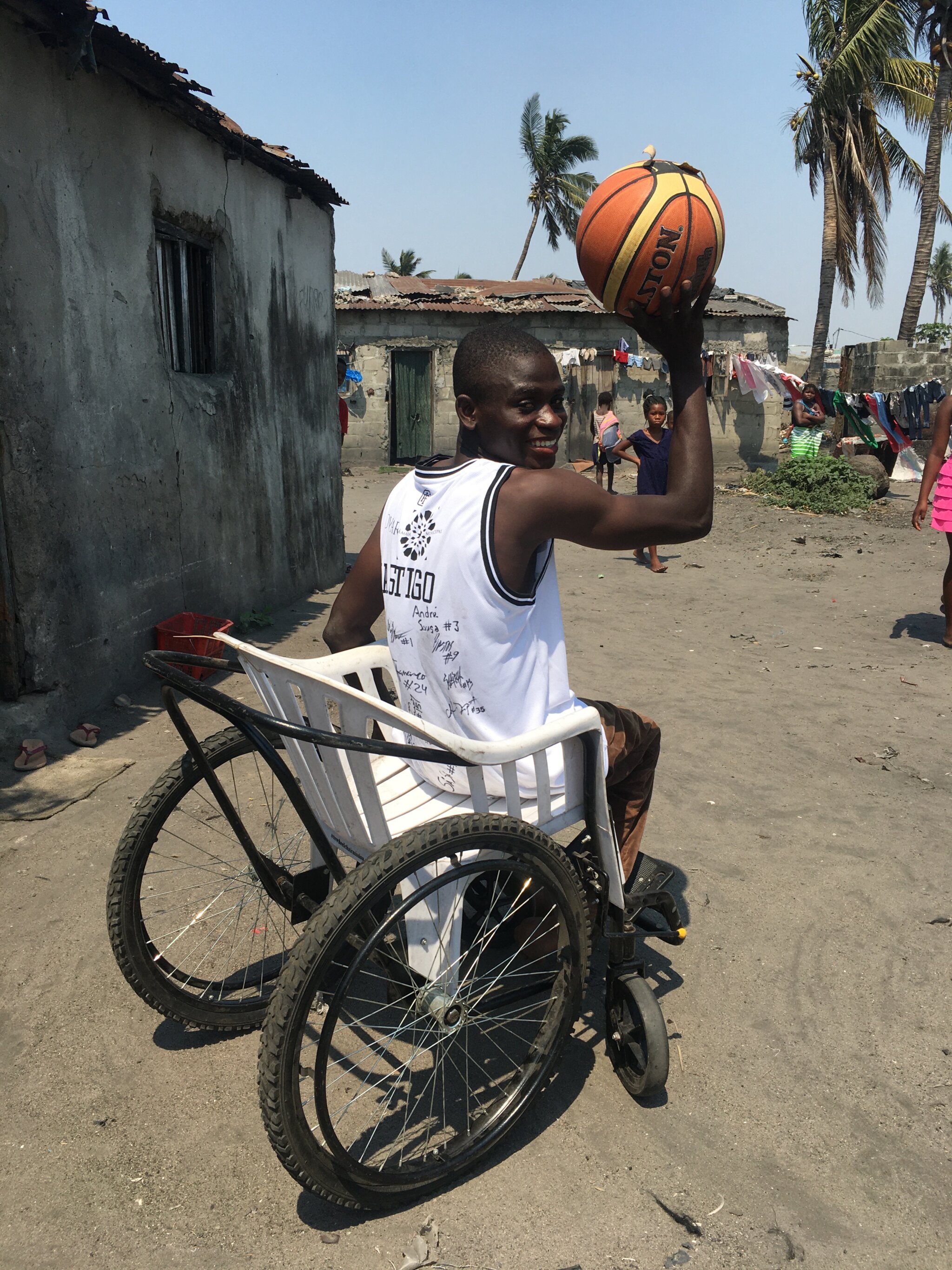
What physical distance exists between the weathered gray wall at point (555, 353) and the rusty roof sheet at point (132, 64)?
11.7m

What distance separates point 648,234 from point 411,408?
18.1 m

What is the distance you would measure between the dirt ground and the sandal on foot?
0.18 m

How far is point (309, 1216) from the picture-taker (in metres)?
2.12

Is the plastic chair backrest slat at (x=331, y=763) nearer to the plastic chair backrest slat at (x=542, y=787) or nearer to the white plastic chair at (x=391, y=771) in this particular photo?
the white plastic chair at (x=391, y=771)

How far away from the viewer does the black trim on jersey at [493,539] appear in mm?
2115

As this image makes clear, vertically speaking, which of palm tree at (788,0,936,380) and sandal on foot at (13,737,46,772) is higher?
palm tree at (788,0,936,380)

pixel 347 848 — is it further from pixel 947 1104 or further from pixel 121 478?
pixel 121 478

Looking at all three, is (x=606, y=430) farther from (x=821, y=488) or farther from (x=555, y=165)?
(x=555, y=165)

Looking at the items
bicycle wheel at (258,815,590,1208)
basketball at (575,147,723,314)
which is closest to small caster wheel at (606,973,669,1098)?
bicycle wheel at (258,815,590,1208)

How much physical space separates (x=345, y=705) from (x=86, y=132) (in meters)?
4.78

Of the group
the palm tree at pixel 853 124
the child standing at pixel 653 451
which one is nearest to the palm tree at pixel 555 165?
the palm tree at pixel 853 124

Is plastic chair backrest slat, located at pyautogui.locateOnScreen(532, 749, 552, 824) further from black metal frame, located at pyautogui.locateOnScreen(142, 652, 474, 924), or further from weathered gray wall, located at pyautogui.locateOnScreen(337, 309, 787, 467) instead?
weathered gray wall, located at pyautogui.locateOnScreen(337, 309, 787, 467)

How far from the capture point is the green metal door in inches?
782

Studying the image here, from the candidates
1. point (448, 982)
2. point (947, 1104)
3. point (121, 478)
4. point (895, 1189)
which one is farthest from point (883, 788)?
point (121, 478)
